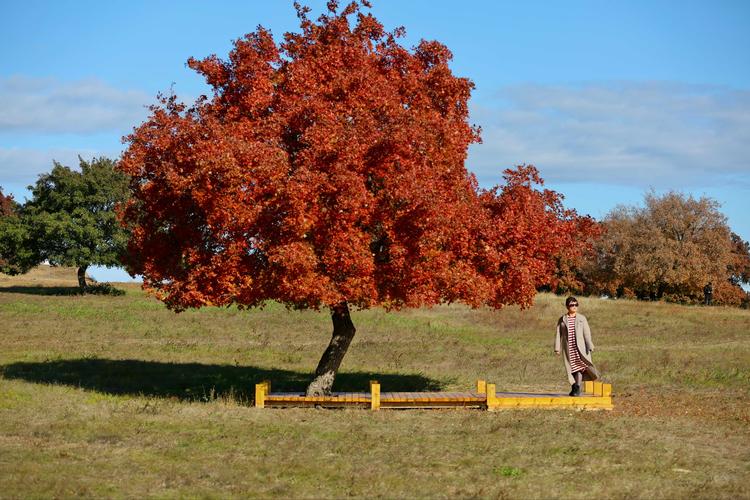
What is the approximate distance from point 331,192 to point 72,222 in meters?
52.5

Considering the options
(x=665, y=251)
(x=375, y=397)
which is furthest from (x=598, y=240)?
(x=375, y=397)

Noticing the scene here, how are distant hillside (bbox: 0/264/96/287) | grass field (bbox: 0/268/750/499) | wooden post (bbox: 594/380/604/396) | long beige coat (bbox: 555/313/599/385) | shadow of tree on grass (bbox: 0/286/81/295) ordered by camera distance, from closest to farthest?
grass field (bbox: 0/268/750/499) < long beige coat (bbox: 555/313/599/385) < wooden post (bbox: 594/380/604/396) < shadow of tree on grass (bbox: 0/286/81/295) < distant hillside (bbox: 0/264/96/287)

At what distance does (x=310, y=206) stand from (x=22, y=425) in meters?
8.51

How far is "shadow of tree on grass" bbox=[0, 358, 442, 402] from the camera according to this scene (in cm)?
2780

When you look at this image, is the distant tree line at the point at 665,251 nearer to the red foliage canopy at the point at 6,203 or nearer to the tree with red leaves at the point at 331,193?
the tree with red leaves at the point at 331,193

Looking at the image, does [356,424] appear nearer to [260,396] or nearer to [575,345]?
[260,396]

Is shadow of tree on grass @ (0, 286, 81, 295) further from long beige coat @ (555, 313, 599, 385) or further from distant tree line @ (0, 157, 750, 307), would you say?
long beige coat @ (555, 313, 599, 385)

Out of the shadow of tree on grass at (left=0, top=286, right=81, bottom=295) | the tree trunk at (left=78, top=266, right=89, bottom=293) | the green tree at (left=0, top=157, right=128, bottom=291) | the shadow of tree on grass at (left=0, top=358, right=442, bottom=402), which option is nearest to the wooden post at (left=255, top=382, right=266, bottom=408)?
the shadow of tree on grass at (left=0, top=358, right=442, bottom=402)

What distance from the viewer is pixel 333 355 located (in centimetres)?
2552

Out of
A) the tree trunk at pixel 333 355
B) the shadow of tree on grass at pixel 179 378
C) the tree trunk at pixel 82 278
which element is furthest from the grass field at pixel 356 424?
the tree trunk at pixel 82 278

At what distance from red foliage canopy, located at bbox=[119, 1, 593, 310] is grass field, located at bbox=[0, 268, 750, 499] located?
347 centimetres

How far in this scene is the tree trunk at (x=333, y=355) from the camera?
2502 centimetres

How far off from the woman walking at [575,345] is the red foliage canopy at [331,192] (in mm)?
1266

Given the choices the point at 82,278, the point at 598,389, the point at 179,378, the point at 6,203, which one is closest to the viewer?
the point at 598,389
